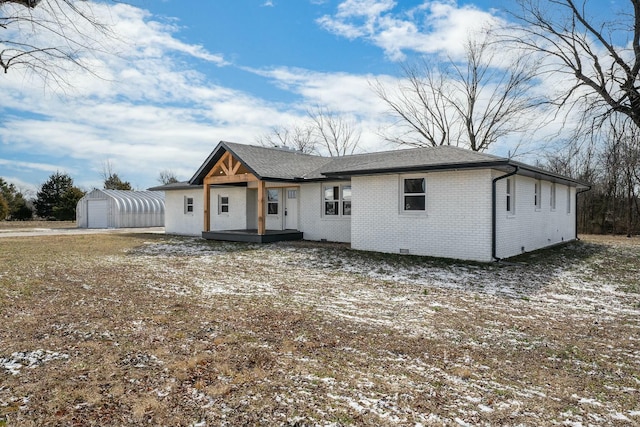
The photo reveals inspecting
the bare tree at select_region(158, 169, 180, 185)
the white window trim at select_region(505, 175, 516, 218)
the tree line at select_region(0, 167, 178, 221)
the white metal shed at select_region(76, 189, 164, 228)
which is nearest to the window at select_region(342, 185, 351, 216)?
the white window trim at select_region(505, 175, 516, 218)

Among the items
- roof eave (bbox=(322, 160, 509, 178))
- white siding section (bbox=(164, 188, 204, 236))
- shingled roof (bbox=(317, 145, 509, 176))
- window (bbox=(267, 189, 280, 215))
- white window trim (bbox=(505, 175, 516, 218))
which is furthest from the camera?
white siding section (bbox=(164, 188, 204, 236))

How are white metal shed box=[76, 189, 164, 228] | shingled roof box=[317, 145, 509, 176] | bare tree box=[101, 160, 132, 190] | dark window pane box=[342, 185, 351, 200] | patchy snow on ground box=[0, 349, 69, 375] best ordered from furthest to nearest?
1. bare tree box=[101, 160, 132, 190]
2. white metal shed box=[76, 189, 164, 228]
3. dark window pane box=[342, 185, 351, 200]
4. shingled roof box=[317, 145, 509, 176]
5. patchy snow on ground box=[0, 349, 69, 375]

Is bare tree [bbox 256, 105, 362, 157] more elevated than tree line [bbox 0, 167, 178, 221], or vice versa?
bare tree [bbox 256, 105, 362, 157]

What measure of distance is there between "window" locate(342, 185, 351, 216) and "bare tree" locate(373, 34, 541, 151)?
16.7 m

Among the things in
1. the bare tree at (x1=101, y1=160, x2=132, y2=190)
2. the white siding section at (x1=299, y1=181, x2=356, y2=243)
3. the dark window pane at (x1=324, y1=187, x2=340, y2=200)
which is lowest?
the white siding section at (x1=299, y1=181, x2=356, y2=243)

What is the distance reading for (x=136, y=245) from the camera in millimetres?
16062

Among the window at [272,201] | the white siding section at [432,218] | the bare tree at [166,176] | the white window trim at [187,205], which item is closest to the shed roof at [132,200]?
the white window trim at [187,205]

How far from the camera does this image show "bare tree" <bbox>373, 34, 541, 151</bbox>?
92.7 feet

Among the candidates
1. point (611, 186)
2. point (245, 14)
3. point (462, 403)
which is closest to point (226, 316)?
point (462, 403)

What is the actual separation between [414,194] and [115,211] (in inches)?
949

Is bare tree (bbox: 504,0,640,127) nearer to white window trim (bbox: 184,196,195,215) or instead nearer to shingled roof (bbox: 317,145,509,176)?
shingled roof (bbox: 317,145,509,176)

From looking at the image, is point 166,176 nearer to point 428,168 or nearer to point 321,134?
point 321,134

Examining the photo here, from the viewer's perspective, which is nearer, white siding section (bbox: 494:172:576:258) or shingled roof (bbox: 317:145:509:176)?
shingled roof (bbox: 317:145:509:176)

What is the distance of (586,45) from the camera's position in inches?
491
